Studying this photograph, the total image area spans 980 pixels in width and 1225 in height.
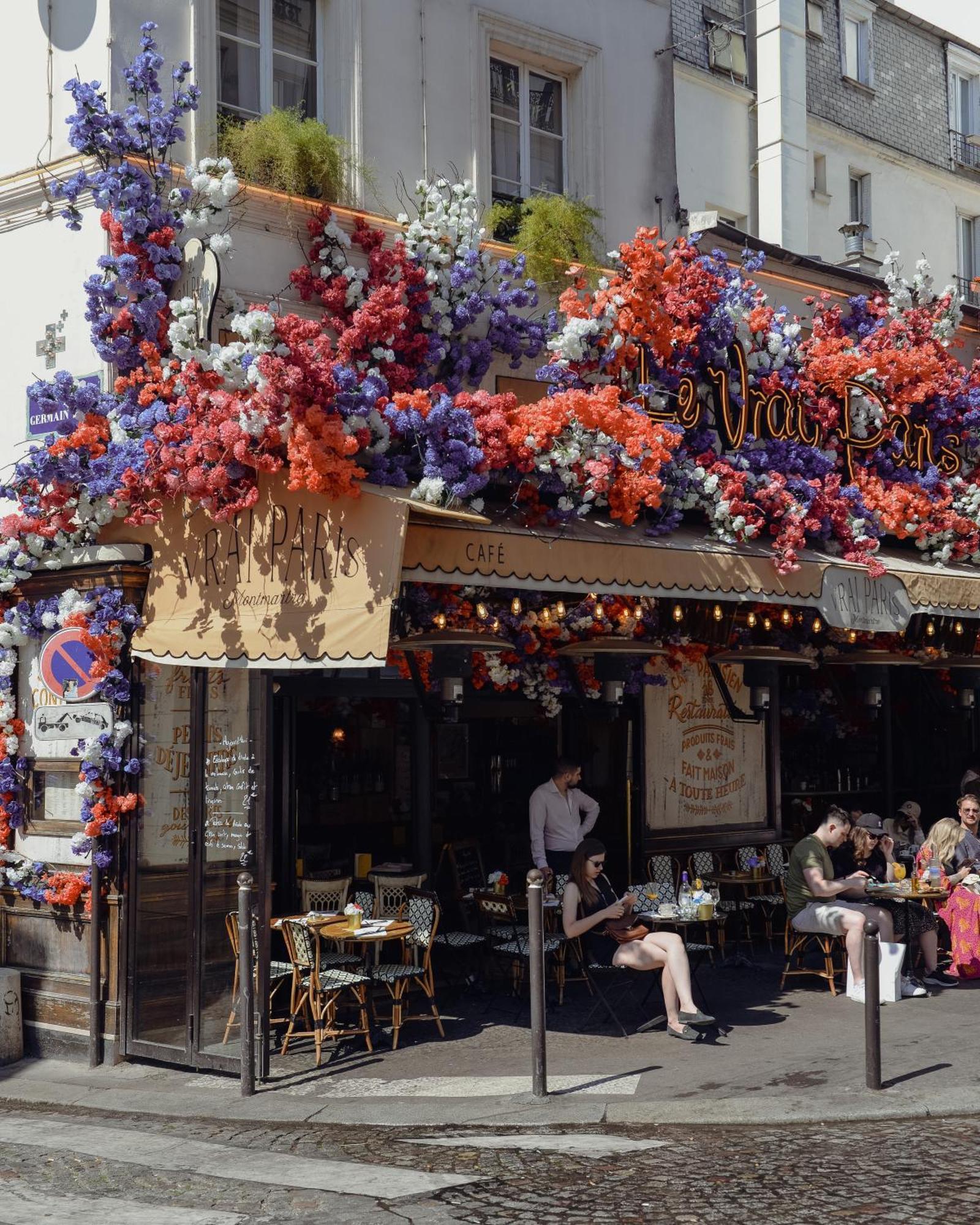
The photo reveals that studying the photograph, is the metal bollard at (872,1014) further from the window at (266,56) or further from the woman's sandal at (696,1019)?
the window at (266,56)

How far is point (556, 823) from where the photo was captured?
481 inches

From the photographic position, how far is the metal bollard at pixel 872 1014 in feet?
26.9

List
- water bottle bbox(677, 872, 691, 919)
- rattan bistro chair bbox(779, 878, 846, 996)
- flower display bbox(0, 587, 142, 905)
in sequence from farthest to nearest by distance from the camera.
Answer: rattan bistro chair bbox(779, 878, 846, 996) < water bottle bbox(677, 872, 691, 919) < flower display bbox(0, 587, 142, 905)

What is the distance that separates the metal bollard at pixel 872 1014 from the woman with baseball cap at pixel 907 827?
553 cm

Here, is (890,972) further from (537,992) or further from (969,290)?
(969,290)

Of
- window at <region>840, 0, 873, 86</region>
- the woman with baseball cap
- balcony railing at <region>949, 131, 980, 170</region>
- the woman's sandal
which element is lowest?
the woman's sandal

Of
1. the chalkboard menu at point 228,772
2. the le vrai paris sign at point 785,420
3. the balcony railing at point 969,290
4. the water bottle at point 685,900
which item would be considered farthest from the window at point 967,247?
the chalkboard menu at point 228,772

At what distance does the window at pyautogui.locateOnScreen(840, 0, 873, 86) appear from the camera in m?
19.9

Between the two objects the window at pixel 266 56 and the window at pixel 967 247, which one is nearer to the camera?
the window at pixel 266 56

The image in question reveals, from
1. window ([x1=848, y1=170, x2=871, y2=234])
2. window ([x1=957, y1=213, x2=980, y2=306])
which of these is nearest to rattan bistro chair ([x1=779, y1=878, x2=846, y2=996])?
window ([x1=848, y1=170, x2=871, y2=234])

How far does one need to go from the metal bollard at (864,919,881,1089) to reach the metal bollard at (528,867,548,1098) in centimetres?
179

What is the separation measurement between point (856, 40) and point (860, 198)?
2156mm

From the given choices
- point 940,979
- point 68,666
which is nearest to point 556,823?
point 940,979

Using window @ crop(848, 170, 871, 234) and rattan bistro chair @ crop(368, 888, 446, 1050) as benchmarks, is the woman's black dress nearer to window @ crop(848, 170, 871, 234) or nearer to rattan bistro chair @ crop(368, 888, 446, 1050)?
rattan bistro chair @ crop(368, 888, 446, 1050)
